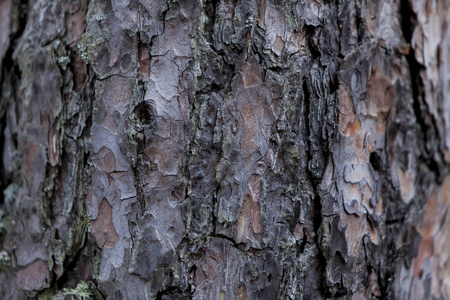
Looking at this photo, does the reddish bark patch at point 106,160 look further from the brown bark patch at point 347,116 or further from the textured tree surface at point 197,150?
the brown bark patch at point 347,116

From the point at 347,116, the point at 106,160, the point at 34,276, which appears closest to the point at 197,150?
the point at 106,160

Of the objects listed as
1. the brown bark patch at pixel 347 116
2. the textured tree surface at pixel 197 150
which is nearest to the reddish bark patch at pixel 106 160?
the textured tree surface at pixel 197 150

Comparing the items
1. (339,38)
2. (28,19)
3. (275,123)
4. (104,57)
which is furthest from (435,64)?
(28,19)

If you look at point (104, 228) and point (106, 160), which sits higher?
point (106, 160)

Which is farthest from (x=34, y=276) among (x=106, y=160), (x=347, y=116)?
(x=347, y=116)

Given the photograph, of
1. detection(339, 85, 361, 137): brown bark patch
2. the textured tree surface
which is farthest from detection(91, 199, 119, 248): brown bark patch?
detection(339, 85, 361, 137): brown bark patch

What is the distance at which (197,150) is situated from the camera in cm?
77

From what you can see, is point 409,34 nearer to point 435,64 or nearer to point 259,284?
point 435,64

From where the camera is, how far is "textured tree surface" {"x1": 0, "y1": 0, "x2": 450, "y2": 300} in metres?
0.77

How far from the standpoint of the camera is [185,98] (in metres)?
0.77

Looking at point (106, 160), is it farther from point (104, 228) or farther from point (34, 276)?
point (34, 276)

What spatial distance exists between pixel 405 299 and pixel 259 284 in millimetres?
434

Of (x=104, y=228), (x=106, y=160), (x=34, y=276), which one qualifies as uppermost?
(x=106, y=160)

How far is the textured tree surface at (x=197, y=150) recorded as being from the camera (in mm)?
767
